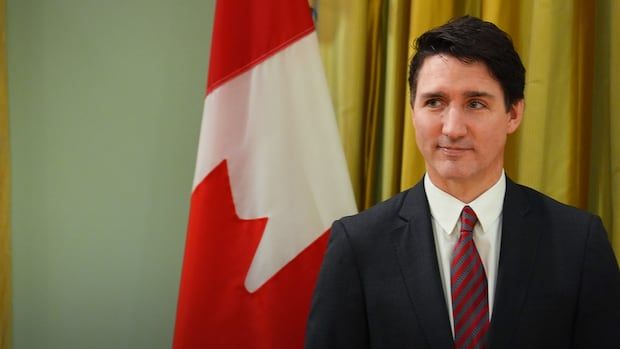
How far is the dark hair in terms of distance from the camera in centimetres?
117

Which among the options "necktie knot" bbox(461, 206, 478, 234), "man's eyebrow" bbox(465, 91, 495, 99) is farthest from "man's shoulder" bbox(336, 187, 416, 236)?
"man's eyebrow" bbox(465, 91, 495, 99)

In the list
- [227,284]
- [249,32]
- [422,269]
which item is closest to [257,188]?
[227,284]

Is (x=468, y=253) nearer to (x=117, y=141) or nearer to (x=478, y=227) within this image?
(x=478, y=227)

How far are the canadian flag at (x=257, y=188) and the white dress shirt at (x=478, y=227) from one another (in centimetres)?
51

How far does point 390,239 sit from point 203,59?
1.05m

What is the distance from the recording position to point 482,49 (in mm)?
1166

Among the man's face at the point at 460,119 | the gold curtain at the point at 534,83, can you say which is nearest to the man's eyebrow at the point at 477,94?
the man's face at the point at 460,119

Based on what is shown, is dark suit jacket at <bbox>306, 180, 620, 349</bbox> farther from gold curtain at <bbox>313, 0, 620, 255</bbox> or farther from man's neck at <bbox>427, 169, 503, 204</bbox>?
gold curtain at <bbox>313, 0, 620, 255</bbox>

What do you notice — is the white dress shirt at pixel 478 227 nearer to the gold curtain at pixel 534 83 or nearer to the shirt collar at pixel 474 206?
the shirt collar at pixel 474 206

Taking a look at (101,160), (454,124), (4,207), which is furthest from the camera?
(101,160)

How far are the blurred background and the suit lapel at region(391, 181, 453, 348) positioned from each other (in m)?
0.57

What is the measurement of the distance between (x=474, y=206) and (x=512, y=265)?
0.12m

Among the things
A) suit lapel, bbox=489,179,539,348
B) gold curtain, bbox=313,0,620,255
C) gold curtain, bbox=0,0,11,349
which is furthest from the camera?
gold curtain, bbox=0,0,11,349

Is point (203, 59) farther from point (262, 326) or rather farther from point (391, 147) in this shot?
point (262, 326)
